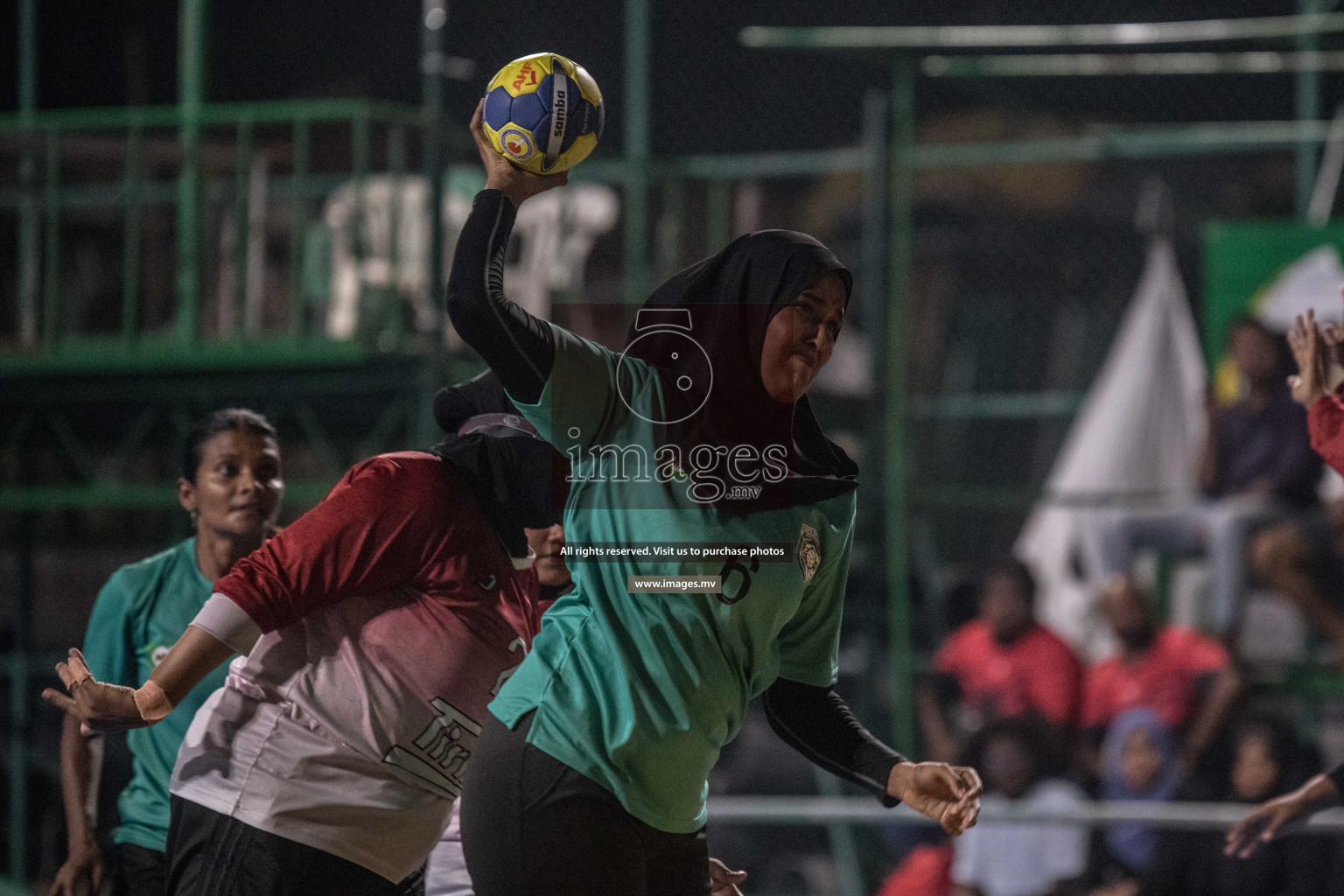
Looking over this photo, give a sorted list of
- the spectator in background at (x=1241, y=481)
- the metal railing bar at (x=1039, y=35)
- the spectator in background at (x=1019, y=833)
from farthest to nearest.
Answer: the metal railing bar at (x=1039, y=35)
the spectator in background at (x=1241, y=481)
the spectator in background at (x=1019, y=833)

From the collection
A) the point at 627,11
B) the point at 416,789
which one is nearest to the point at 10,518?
the point at 627,11

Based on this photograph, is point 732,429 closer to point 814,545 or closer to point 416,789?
point 814,545

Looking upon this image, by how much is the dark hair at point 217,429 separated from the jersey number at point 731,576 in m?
1.53

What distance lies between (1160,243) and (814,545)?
472cm

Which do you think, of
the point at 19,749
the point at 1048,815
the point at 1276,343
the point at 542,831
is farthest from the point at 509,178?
the point at 19,749

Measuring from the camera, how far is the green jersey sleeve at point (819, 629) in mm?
2779

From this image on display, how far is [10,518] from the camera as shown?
25.1 ft

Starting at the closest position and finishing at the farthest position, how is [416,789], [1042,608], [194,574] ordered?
[416,789]
[194,574]
[1042,608]

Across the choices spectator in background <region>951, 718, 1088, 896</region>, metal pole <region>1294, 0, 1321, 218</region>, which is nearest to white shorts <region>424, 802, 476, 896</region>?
spectator in background <region>951, 718, 1088, 896</region>

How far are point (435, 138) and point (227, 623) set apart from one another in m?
3.99

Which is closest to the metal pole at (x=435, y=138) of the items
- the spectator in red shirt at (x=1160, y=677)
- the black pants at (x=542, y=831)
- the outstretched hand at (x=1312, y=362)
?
the spectator in red shirt at (x=1160, y=677)

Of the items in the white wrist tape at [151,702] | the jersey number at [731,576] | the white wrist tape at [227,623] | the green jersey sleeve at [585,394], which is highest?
the green jersey sleeve at [585,394]

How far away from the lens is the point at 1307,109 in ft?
23.2

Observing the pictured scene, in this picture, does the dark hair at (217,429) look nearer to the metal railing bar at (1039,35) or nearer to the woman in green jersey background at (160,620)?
the woman in green jersey background at (160,620)
